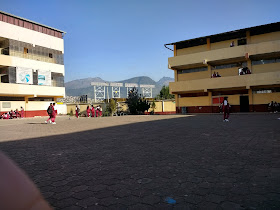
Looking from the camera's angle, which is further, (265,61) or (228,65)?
(228,65)

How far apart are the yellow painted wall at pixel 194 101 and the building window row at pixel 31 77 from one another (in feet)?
65.4

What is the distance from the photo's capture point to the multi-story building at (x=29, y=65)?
2783cm

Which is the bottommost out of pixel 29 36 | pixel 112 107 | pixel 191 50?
pixel 112 107

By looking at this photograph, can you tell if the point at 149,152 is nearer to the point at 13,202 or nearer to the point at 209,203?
the point at 209,203

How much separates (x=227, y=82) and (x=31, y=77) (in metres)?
26.6

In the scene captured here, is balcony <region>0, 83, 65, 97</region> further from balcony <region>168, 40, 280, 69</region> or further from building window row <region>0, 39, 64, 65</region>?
balcony <region>168, 40, 280, 69</region>

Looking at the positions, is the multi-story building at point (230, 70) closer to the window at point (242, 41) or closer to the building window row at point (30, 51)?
the window at point (242, 41)

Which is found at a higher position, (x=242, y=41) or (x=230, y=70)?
(x=242, y=41)

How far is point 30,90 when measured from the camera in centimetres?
2983

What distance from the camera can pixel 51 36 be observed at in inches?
1313

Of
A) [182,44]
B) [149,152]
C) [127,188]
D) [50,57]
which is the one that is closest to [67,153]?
[149,152]

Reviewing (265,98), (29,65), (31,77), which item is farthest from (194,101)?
(29,65)

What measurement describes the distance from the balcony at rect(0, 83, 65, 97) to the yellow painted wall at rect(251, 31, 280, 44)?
2873 centimetres

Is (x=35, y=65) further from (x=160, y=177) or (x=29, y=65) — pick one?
(x=160, y=177)
